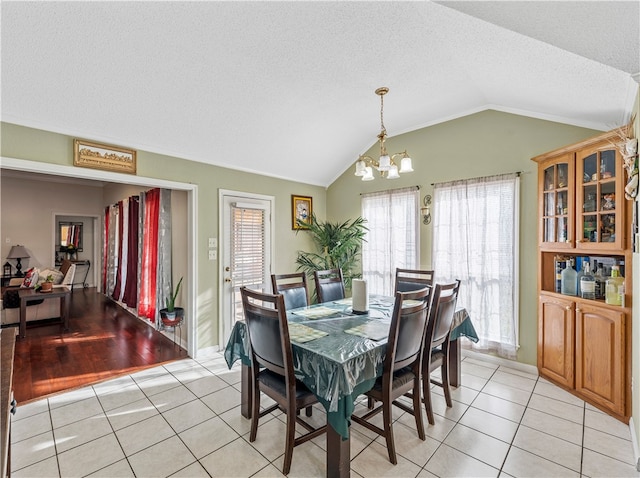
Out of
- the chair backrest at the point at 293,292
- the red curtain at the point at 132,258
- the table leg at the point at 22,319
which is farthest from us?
the red curtain at the point at 132,258

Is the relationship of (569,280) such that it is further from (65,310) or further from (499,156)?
(65,310)

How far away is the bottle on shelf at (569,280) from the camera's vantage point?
9.13 ft

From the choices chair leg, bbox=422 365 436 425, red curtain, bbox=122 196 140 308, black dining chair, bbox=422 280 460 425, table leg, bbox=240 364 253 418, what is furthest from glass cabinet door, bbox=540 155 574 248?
red curtain, bbox=122 196 140 308

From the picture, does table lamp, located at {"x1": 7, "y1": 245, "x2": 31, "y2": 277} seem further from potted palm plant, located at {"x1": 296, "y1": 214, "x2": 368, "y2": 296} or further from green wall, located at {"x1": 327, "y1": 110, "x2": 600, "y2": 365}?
green wall, located at {"x1": 327, "y1": 110, "x2": 600, "y2": 365}

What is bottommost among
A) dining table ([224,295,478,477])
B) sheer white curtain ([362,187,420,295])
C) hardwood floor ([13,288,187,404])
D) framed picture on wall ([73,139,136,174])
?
hardwood floor ([13,288,187,404])

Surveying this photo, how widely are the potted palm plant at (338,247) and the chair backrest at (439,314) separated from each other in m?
2.27

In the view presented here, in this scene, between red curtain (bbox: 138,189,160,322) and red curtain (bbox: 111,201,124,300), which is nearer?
red curtain (bbox: 138,189,160,322)

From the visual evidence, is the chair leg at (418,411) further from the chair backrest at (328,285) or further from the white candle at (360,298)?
the chair backrest at (328,285)

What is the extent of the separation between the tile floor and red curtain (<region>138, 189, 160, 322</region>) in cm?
193

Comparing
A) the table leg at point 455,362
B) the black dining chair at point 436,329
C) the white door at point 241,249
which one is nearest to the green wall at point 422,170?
the white door at point 241,249

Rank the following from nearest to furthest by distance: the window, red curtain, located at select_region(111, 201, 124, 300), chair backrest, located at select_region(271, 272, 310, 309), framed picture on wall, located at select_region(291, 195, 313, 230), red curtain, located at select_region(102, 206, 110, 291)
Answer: chair backrest, located at select_region(271, 272, 310, 309)
the window
framed picture on wall, located at select_region(291, 195, 313, 230)
red curtain, located at select_region(111, 201, 124, 300)
red curtain, located at select_region(102, 206, 110, 291)

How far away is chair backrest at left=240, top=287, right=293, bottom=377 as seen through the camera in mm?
1756

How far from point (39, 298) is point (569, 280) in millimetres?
6516

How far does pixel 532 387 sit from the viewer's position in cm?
288
